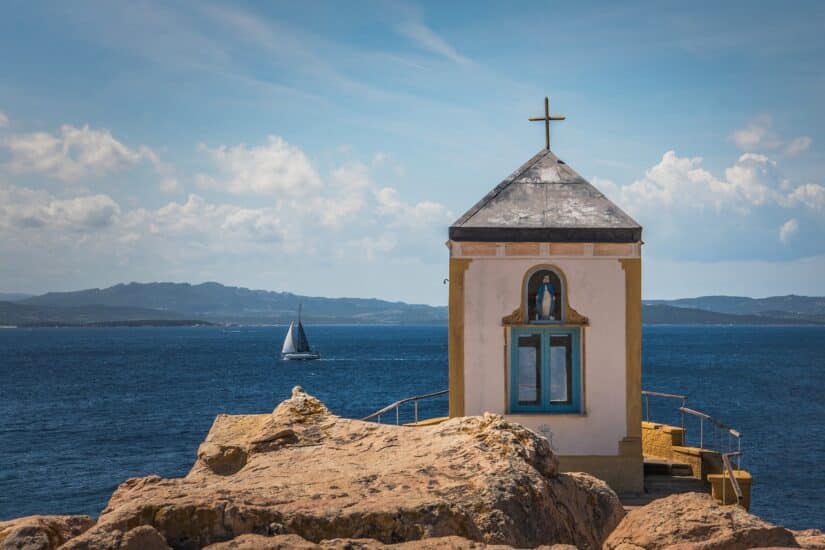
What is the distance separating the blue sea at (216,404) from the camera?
140ft

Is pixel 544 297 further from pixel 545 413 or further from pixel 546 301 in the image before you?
pixel 545 413

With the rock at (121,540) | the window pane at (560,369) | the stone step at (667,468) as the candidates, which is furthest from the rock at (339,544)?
the stone step at (667,468)

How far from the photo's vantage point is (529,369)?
15.1 metres

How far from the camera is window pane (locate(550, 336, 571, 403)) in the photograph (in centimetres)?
1502

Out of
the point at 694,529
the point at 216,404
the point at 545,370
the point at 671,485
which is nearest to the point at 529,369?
the point at 545,370

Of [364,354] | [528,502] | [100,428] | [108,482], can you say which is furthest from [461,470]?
[364,354]

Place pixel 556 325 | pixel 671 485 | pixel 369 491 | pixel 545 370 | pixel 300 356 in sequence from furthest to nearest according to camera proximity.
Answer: pixel 300 356
pixel 545 370
pixel 671 485
pixel 556 325
pixel 369 491

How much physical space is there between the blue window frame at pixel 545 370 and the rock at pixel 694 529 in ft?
26.6

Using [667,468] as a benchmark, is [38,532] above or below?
above

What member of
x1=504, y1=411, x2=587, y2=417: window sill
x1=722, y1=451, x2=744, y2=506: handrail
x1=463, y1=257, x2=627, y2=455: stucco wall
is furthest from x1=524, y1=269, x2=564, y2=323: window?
x1=722, y1=451, x2=744, y2=506: handrail

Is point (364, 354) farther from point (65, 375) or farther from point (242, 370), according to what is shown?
point (65, 375)

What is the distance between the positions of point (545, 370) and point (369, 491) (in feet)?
28.3

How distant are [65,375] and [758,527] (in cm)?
11173

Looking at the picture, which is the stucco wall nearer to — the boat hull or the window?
the window
